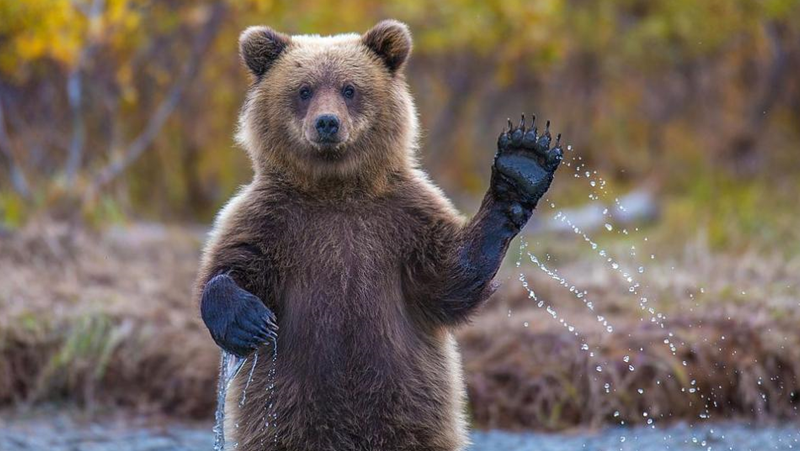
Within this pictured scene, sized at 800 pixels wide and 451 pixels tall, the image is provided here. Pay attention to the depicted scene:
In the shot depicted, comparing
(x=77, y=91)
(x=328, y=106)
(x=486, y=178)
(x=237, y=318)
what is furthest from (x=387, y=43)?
(x=486, y=178)

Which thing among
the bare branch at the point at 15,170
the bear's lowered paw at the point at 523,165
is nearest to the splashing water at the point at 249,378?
the bear's lowered paw at the point at 523,165

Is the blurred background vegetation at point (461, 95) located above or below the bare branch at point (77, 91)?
above

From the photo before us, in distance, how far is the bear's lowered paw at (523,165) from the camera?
4.13 metres

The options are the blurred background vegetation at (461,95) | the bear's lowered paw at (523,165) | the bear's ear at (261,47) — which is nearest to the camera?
the bear's lowered paw at (523,165)

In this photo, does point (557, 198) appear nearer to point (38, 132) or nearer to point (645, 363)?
point (38, 132)

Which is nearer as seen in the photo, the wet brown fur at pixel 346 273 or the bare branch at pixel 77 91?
the wet brown fur at pixel 346 273

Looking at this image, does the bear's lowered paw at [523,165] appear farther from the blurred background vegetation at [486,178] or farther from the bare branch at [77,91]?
the bare branch at [77,91]

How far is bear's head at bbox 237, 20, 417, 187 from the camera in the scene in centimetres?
433

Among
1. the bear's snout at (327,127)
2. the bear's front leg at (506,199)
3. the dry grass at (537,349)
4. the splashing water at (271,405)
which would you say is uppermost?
the dry grass at (537,349)

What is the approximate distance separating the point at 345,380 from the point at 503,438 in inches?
111

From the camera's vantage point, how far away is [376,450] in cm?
420

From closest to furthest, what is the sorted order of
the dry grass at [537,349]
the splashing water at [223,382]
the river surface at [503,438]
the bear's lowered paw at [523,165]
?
the bear's lowered paw at [523,165]
the splashing water at [223,382]
the river surface at [503,438]
the dry grass at [537,349]

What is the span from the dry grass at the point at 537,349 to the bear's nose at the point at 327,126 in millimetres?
3304

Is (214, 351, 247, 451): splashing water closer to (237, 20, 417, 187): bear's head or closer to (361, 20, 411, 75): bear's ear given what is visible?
(237, 20, 417, 187): bear's head
